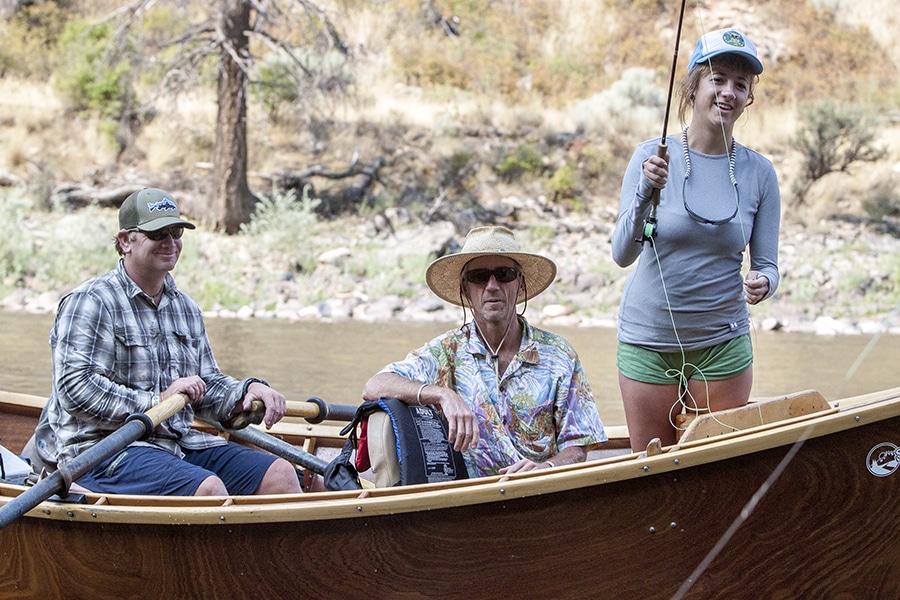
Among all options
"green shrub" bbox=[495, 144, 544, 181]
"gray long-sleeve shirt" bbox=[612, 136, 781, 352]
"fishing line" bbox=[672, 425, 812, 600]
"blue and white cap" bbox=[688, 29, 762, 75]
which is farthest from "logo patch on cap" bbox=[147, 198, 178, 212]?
"green shrub" bbox=[495, 144, 544, 181]

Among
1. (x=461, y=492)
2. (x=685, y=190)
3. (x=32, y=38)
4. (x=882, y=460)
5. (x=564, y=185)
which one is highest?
(x=32, y=38)

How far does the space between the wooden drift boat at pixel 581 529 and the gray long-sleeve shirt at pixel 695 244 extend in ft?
1.07

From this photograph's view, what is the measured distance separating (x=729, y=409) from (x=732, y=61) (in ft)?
3.13

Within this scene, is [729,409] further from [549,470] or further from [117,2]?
[117,2]

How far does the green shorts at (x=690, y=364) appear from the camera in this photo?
3000 millimetres

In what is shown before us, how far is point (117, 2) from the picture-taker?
20156 millimetres

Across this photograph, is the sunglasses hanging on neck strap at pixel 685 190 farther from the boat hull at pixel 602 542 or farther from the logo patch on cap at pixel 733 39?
the boat hull at pixel 602 542

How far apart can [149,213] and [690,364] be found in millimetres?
1646

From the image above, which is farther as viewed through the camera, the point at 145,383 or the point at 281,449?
the point at 281,449

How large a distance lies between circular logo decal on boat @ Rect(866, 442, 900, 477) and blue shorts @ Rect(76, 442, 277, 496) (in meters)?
1.79

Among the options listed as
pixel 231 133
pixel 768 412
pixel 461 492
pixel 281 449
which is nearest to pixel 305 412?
pixel 281 449

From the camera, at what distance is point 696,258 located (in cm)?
298

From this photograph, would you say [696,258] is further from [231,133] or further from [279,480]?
[231,133]

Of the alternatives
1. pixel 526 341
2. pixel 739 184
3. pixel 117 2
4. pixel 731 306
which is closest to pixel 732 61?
pixel 739 184
